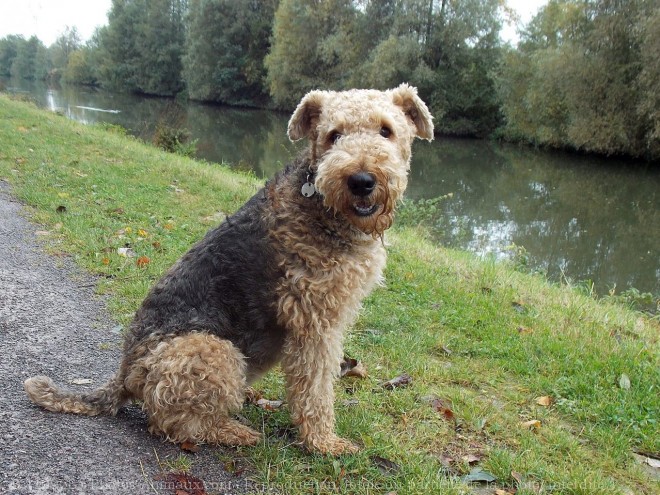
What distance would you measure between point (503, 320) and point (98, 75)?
81989 mm

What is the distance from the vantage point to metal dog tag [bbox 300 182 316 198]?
327 cm

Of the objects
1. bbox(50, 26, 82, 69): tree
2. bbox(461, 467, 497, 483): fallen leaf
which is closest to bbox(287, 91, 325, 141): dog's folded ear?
bbox(461, 467, 497, 483): fallen leaf

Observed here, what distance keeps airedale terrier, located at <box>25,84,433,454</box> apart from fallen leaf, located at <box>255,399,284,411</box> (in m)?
0.46

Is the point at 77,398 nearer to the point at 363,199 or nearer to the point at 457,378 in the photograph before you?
the point at 363,199

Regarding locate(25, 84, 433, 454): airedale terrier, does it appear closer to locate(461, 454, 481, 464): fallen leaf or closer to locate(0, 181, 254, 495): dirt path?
locate(0, 181, 254, 495): dirt path

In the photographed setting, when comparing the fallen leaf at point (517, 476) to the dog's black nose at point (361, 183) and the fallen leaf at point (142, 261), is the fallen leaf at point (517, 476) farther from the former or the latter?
the fallen leaf at point (142, 261)

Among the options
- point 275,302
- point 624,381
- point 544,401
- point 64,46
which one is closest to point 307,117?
point 275,302

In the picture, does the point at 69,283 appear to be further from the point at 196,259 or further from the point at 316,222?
the point at 316,222

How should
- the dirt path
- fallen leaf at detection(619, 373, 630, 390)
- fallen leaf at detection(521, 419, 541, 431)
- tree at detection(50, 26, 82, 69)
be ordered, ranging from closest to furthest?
1. the dirt path
2. fallen leaf at detection(521, 419, 541, 431)
3. fallen leaf at detection(619, 373, 630, 390)
4. tree at detection(50, 26, 82, 69)

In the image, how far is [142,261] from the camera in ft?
19.1

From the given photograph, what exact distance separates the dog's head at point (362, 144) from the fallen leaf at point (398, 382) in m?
1.38

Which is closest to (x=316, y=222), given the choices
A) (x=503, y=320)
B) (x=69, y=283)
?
(x=503, y=320)

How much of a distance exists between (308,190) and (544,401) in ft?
8.18

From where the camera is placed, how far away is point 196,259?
11.0 feet
